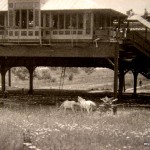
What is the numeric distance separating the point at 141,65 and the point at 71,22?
27.8ft

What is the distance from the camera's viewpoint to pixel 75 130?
21.2 m

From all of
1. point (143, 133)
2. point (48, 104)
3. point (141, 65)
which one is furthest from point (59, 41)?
point (143, 133)

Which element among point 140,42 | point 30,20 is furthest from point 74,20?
point 140,42

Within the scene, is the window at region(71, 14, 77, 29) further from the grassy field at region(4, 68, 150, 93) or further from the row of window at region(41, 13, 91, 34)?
the grassy field at region(4, 68, 150, 93)

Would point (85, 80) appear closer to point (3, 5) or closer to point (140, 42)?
point (3, 5)

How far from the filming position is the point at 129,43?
103 feet

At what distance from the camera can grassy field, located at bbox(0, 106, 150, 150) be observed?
59.6ft

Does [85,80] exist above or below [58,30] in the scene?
below

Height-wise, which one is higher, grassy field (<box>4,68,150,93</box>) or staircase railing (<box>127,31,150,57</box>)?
staircase railing (<box>127,31,150,57</box>)

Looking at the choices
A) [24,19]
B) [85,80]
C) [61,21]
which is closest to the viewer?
[61,21]

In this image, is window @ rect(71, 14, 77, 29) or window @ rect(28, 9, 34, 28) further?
window @ rect(28, 9, 34, 28)

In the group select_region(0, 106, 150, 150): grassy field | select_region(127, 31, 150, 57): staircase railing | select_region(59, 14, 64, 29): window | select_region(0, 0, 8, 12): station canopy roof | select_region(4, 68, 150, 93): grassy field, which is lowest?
select_region(4, 68, 150, 93): grassy field

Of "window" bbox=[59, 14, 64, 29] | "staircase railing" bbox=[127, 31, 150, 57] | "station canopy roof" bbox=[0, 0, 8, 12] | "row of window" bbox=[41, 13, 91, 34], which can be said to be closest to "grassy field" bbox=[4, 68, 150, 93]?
"station canopy roof" bbox=[0, 0, 8, 12]

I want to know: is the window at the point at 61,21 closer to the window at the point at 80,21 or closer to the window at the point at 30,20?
the window at the point at 80,21
